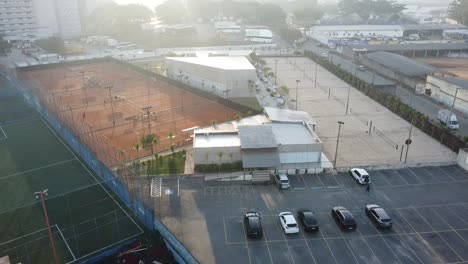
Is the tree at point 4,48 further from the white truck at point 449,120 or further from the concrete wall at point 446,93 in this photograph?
the white truck at point 449,120

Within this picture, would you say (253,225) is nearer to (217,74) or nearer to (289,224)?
(289,224)

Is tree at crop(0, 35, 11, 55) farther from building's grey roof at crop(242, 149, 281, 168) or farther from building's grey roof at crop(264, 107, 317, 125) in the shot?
building's grey roof at crop(242, 149, 281, 168)

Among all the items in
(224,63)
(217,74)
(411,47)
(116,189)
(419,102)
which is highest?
(411,47)

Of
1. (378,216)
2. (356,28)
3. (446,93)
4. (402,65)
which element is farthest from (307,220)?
(356,28)

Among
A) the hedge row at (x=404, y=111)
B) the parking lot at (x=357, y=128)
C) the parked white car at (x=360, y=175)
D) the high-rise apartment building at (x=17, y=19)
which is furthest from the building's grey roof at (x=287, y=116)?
the high-rise apartment building at (x=17, y=19)

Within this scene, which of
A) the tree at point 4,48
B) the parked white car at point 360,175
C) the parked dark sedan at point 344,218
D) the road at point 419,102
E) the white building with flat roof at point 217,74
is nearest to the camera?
the parked dark sedan at point 344,218

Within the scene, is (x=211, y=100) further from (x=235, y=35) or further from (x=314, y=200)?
(x=235, y=35)
